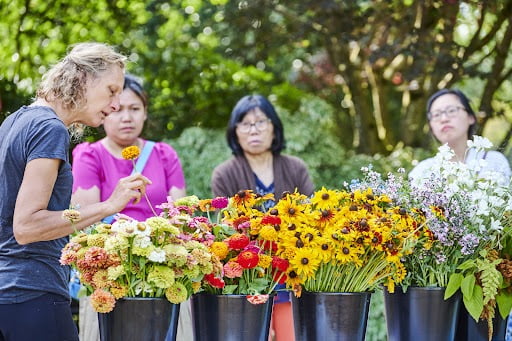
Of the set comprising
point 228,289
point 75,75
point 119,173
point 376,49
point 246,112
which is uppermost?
point 376,49

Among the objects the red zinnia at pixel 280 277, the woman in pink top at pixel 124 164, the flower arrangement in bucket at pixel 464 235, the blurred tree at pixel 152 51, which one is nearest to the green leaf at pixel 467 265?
the flower arrangement in bucket at pixel 464 235

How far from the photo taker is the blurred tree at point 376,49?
5547mm

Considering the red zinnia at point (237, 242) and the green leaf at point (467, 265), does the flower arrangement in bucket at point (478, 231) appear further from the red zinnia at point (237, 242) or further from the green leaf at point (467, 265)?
the red zinnia at point (237, 242)

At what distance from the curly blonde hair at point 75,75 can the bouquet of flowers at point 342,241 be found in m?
0.66

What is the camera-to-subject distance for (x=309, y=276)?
237 cm

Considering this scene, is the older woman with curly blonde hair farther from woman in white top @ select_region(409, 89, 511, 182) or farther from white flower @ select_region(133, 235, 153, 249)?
woman in white top @ select_region(409, 89, 511, 182)

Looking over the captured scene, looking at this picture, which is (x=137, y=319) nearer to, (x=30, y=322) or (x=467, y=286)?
(x=30, y=322)

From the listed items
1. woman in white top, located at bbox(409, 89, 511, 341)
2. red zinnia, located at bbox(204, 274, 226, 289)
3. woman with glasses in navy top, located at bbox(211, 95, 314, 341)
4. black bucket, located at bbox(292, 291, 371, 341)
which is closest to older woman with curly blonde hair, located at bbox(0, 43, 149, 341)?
red zinnia, located at bbox(204, 274, 226, 289)

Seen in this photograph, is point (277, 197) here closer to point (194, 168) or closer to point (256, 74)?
point (194, 168)

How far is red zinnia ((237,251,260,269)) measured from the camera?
90.2 inches

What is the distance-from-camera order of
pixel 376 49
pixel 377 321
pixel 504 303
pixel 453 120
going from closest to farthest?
pixel 504 303 < pixel 453 120 < pixel 377 321 < pixel 376 49

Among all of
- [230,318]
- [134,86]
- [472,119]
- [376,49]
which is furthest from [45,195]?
[376,49]

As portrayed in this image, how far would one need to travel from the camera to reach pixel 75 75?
7.41 ft

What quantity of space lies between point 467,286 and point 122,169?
159 cm
